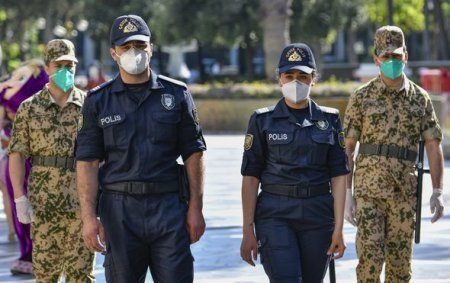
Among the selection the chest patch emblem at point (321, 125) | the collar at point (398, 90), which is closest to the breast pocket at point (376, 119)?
the collar at point (398, 90)

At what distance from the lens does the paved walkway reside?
9.88 meters

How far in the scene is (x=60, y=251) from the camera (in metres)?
7.85

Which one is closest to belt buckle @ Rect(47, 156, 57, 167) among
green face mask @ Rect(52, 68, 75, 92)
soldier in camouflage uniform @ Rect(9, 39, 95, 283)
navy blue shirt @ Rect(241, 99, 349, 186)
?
soldier in camouflage uniform @ Rect(9, 39, 95, 283)

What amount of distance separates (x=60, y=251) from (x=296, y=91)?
217 centimetres

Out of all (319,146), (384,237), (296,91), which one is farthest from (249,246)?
(384,237)

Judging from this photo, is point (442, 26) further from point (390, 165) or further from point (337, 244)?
point (337, 244)

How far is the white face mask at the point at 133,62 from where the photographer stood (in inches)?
238

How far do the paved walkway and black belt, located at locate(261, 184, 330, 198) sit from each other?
10.6 ft

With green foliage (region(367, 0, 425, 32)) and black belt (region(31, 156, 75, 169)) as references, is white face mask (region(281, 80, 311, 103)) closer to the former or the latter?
black belt (region(31, 156, 75, 169))

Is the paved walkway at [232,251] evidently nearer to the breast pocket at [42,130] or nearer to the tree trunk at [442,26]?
the breast pocket at [42,130]

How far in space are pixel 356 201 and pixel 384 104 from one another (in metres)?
0.62

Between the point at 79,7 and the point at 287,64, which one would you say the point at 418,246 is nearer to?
the point at 287,64

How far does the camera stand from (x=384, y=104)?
25.2 ft

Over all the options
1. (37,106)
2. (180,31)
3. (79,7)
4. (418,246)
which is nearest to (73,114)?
(37,106)
